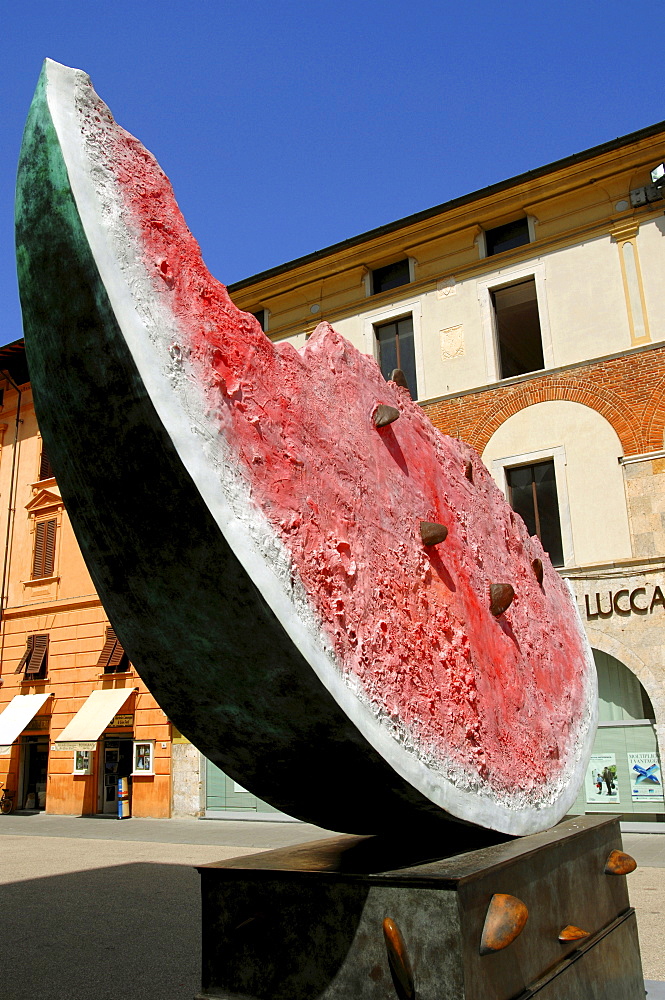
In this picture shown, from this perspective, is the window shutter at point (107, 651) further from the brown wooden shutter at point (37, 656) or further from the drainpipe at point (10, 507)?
the drainpipe at point (10, 507)

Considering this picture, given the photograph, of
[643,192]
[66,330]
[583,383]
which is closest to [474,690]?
[66,330]

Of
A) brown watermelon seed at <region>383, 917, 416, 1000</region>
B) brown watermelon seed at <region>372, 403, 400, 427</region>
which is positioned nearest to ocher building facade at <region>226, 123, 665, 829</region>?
brown watermelon seed at <region>372, 403, 400, 427</region>

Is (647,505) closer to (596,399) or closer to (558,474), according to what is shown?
(558,474)

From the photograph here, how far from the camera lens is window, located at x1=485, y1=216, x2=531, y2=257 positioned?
45.1 ft

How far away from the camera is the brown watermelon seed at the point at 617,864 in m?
3.07

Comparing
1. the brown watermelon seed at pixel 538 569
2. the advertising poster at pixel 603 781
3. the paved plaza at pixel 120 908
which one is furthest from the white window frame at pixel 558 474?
the brown watermelon seed at pixel 538 569

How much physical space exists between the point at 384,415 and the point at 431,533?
40 cm

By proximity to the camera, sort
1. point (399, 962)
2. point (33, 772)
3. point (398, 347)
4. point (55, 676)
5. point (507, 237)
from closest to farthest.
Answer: point (399, 962)
point (507, 237)
point (398, 347)
point (55, 676)
point (33, 772)

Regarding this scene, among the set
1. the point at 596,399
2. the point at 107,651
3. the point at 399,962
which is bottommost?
the point at 399,962

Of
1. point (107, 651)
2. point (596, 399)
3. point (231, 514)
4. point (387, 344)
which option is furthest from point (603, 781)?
point (231, 514)

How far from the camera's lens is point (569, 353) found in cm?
1271

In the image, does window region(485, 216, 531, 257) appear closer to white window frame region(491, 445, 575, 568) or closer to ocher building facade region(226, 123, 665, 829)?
ocher building facade region(226, 123, 665, 829)

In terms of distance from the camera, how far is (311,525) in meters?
2.03

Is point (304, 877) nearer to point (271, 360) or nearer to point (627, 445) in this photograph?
point (271, 360)
